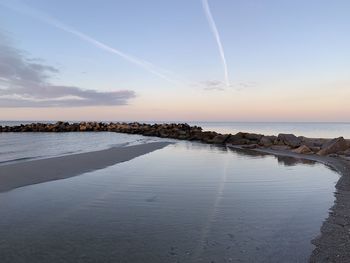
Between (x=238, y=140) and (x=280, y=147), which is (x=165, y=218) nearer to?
(x=280, y=147)

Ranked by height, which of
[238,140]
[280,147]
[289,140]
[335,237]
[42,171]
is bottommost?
[42,171]

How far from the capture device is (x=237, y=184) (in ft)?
39.3

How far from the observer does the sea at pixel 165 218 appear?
571 cm

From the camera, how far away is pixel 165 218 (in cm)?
766

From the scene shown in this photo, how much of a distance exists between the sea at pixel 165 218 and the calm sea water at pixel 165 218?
0.7 inches

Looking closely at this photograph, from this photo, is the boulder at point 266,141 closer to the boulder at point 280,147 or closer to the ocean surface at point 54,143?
the boulder at point 280,147

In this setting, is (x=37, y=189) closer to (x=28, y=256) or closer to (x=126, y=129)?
(x=28, y=256)

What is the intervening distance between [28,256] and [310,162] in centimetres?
1631

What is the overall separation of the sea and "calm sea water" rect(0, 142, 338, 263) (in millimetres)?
18

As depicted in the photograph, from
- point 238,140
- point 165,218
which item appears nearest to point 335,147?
point 238,140

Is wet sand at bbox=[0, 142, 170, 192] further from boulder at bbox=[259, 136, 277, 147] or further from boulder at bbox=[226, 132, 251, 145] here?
boulder at bbox=[226, 132, 251, 145]

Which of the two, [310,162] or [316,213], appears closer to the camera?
[316,213]

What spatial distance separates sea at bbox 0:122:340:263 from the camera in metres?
5.71

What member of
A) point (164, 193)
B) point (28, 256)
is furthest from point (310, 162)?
point (28, 256)
